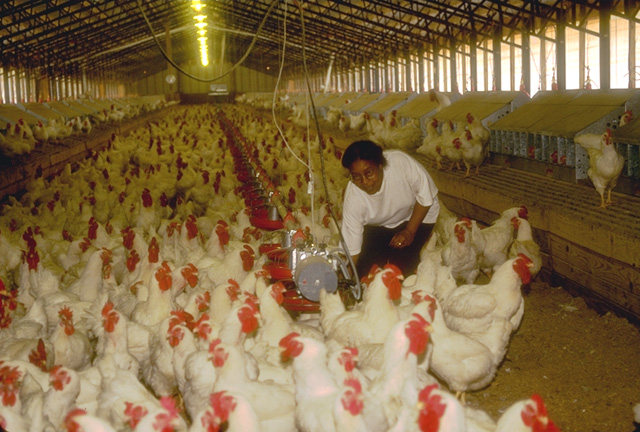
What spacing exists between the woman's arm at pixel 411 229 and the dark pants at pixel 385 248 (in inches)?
9.3

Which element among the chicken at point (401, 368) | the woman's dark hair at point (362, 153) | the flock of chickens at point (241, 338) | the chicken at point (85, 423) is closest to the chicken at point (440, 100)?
the flock of chickens at point (241, 338)

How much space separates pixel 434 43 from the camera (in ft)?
61.5

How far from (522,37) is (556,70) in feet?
5.08

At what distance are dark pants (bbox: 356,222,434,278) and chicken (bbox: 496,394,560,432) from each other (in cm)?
255

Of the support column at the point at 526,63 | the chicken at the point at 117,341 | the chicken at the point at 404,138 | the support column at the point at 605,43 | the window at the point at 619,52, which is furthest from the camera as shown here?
the support column at the point at 526,63

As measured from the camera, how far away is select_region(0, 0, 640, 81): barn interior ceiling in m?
14.3

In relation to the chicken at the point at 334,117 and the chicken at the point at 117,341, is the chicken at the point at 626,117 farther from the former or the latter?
the chicken at the point at 334,117

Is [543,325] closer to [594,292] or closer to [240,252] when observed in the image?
[594,292]

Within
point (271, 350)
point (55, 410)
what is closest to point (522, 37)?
point (271, 350)

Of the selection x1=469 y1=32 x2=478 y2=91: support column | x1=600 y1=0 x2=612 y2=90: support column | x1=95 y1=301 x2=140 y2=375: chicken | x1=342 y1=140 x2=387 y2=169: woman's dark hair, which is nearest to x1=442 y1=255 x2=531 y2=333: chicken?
x1=342 y1=140 x2=387 y2=169: woman's dark hair

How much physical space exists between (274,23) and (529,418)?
28098 mm

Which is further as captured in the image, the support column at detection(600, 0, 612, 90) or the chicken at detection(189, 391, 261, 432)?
the support column at detection(600, 0, 612, 90)

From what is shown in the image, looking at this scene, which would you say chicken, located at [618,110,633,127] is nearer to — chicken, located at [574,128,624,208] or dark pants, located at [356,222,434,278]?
chicken, located at [574,128,624,208]

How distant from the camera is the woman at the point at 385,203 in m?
4.14
